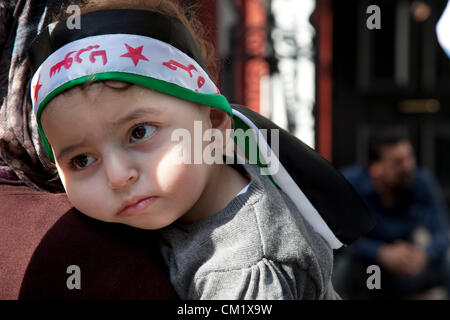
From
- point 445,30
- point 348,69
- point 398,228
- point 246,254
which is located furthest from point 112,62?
point 348,69

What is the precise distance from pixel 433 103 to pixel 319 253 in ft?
15.6

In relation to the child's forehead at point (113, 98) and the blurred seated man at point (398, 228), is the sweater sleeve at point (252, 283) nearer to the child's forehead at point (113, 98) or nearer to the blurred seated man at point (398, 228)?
the child's forehead at point (113, 98)

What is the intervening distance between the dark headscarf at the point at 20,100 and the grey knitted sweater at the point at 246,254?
1.13 ft

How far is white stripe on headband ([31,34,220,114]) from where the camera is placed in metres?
1.02

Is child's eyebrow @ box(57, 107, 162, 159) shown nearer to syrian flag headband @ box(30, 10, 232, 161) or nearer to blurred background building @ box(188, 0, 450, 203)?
syrian flag headband @ box(30, 10, 232, 161)

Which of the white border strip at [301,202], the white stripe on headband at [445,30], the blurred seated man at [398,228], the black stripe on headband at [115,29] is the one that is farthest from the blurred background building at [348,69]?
the black stripe on headband at [115,29]

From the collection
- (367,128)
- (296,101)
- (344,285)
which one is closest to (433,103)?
(367,128)

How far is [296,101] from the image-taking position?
4.75 m

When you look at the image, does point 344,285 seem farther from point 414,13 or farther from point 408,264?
point 414,13

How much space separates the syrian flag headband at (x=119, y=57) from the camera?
103 centimetres

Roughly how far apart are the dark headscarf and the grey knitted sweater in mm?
343

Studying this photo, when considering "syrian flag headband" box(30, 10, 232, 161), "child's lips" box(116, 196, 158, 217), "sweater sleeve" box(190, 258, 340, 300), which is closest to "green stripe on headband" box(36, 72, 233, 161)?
"syrian flag headband" box(30, 10, 232, 161)

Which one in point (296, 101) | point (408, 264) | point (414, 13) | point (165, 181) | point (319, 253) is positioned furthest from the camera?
point (414, 13)

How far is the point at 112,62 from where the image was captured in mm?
1026
